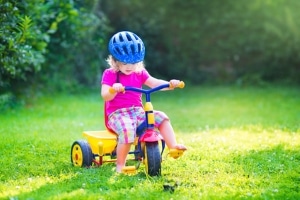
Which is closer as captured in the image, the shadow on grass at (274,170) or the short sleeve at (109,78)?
the shadow on grass at (274,170)

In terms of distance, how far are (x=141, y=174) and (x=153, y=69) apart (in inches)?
438

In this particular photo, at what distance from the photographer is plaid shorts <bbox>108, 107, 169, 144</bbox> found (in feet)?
18.9

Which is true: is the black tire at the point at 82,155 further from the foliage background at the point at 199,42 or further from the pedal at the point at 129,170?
the foliage background at the point at 199,42

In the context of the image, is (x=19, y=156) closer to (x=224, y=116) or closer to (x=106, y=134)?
(x=106, y=134)

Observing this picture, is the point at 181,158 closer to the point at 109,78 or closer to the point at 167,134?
the point at 167,134

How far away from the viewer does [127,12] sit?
16.3 m

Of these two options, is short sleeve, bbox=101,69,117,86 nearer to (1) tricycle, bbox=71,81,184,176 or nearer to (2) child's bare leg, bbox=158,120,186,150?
(1) tricycle, bbox=71,81,184,176

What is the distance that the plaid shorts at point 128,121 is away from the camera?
576 centimetres

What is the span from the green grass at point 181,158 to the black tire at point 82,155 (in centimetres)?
12

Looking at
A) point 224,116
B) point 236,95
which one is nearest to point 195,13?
point 236,95

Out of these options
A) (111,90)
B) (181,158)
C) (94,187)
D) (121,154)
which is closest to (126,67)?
(111,90)

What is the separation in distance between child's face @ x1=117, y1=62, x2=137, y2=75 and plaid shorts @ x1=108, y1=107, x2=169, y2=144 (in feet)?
1.30

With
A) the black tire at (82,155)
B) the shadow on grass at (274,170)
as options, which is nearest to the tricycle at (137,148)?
the black tire at (82,155)

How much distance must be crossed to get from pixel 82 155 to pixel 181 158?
3.82 feet
